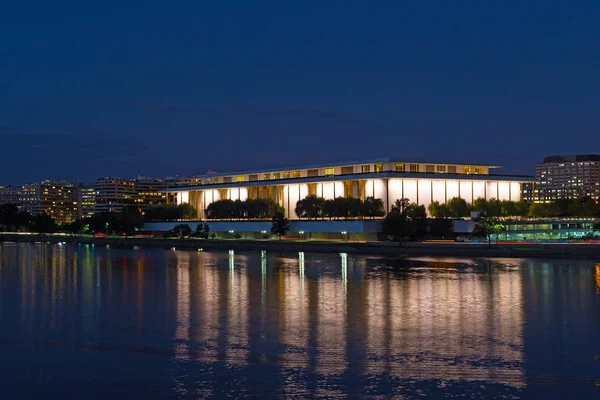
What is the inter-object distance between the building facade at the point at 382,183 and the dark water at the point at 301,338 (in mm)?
49778

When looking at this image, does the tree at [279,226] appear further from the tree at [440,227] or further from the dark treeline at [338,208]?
the tree at [440,227]

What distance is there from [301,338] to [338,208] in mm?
62843

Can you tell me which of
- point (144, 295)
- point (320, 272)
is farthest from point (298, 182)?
point (144, 295)

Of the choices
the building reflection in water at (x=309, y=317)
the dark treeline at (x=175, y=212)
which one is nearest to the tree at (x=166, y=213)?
the dark treeline at (x=175, y=212)

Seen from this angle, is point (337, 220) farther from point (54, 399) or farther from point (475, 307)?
point (54, 399)

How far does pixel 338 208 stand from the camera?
80.6 meters

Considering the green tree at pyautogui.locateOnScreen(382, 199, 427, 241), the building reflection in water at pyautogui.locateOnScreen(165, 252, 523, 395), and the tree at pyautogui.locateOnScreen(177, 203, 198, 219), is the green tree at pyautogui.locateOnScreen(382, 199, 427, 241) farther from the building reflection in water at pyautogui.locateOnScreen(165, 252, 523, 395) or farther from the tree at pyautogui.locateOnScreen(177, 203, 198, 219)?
the tree at pyautogui.locateOnScreen(177, 203, 198, 219)

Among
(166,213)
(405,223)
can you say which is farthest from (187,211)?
(405,223)

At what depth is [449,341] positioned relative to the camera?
57.3 feet

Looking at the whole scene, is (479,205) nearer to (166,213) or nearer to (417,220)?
(417,220)

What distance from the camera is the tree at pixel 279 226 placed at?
79.8m

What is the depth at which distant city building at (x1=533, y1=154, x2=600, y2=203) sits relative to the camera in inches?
7146

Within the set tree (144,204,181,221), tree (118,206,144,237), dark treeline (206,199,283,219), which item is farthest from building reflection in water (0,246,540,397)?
tree (144,204,181,221)

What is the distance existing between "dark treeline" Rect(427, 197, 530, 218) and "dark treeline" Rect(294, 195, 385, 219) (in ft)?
20.7
